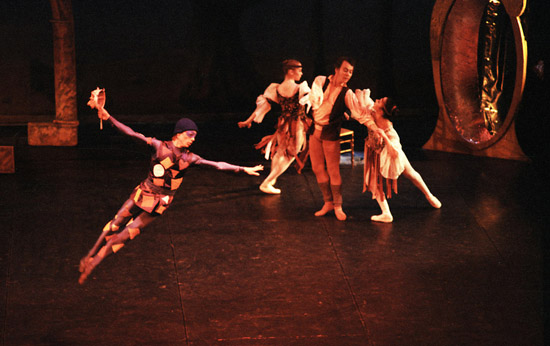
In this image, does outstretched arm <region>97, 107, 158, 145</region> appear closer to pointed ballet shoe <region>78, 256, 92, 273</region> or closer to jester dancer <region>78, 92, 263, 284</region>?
jester dancer <region>78, 92, 263, 284</region>

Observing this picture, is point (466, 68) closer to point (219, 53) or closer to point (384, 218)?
point (384, 218)

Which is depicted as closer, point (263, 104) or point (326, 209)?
point (326, 209)

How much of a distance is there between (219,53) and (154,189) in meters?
8.06

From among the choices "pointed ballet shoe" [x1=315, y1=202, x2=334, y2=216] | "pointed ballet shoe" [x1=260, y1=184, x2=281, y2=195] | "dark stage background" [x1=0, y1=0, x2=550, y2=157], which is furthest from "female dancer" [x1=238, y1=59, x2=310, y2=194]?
"dark stage background" [x1=0, y1=0, x2=550, y2=157]

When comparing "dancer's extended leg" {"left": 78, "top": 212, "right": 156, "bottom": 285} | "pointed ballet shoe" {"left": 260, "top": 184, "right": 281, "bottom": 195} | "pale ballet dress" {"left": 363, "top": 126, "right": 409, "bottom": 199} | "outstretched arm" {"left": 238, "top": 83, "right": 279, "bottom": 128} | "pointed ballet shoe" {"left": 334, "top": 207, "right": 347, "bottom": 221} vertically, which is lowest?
"pointed ballet shoe" {"left": 334, "top": 207, "right": 347, "bottom": 221}

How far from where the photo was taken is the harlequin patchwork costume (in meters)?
5.32

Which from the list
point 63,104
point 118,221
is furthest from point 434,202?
point 63,104

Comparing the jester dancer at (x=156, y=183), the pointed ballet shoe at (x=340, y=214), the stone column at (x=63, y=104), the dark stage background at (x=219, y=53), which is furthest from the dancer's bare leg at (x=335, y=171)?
the stone column at (x=63, y=104)

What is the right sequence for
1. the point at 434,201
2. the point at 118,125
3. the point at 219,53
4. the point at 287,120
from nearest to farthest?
the point at 118,125 → the point at 434,201 → the point at 287,120 → the point at 219,53

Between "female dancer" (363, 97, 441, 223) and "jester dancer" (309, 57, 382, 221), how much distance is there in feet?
A: 0.48

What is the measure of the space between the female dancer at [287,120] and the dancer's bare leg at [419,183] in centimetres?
112

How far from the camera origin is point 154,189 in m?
5.38

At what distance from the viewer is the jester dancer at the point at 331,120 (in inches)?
266

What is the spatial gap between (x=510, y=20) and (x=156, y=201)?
5.44 metres
